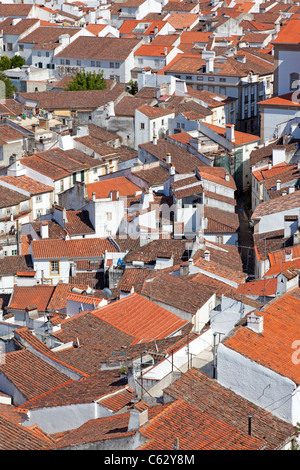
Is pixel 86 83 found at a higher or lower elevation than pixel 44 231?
higher

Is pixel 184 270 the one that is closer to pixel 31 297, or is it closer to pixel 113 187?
pixel 31 297

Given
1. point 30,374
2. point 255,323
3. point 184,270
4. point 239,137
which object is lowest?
point 239,137

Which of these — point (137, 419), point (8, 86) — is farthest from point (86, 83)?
point (137, 419)

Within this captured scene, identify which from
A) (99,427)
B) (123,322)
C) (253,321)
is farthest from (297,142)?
(99,427)

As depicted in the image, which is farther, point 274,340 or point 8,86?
point 8,86

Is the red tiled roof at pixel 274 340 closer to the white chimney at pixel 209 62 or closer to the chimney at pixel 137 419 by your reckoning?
the chimney at pixel 137 419

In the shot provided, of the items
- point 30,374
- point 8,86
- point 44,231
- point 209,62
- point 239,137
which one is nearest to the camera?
point 30,374

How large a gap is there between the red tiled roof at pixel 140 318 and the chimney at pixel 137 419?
7.70 meters

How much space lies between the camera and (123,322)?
80.1 ft

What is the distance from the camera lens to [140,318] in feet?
81.0

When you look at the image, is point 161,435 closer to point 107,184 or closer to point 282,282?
point 282,282

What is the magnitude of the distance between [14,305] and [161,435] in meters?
16.2

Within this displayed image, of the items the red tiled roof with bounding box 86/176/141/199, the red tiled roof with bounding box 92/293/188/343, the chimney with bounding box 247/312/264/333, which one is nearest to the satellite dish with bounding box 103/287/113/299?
the red tiled roof with bounding box 92/293/188/343

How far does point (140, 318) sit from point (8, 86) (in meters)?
47.5
